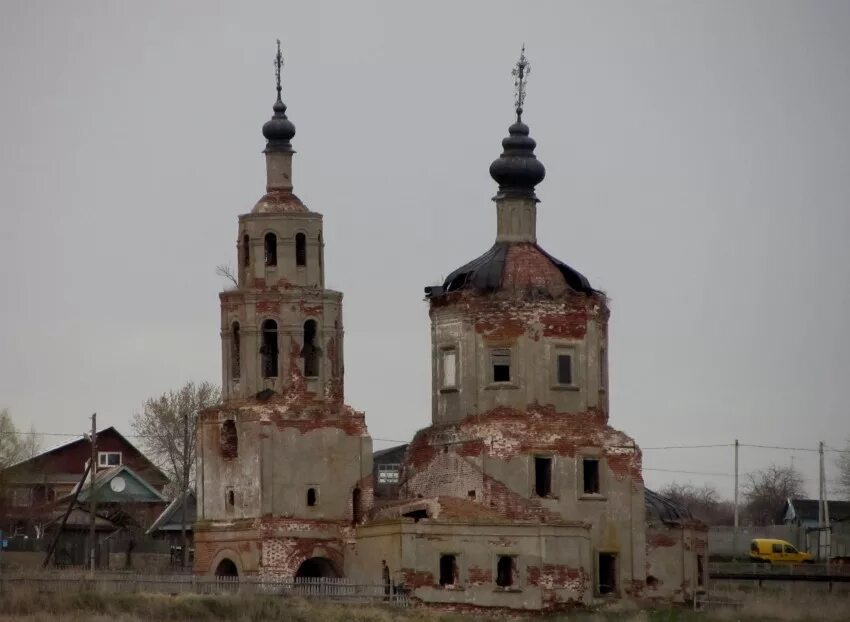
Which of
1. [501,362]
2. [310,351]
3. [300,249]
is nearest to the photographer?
[501,362]

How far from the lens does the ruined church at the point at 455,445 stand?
53.5 m

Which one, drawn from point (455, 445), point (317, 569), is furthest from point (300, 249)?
point (317, 569)

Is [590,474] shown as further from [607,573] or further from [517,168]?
[517,168]

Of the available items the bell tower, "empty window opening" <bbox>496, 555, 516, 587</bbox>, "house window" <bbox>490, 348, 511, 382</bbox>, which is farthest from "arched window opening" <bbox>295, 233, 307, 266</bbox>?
"empty window opening" <bbox>496, 555, 516, 587</bbox>

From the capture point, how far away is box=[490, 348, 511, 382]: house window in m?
55.6

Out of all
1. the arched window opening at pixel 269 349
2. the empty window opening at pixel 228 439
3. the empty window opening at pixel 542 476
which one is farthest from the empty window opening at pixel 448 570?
the arched window opening at pixel 269 349

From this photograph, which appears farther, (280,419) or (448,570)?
(280,419)

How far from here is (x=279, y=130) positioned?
56.8m

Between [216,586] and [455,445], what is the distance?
7.04 meters

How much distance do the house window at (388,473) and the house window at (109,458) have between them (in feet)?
89.7

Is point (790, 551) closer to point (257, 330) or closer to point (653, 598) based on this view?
point (653, 598)

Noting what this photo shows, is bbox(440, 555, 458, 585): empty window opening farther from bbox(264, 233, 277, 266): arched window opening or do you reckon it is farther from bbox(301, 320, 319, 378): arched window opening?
bbox(264, 233, 277, 266): arched window opening

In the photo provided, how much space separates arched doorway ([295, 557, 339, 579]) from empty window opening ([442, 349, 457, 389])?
5.44 metres

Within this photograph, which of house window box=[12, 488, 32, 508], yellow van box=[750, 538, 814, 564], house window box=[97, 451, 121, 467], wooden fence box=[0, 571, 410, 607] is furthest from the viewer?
house window box=[97, 451, 121, 467]
